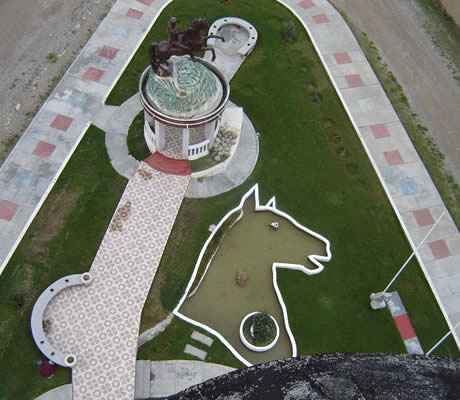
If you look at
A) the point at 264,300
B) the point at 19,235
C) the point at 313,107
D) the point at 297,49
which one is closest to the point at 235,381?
the point at 264,300

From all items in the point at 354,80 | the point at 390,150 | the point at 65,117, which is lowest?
the point at 65,117

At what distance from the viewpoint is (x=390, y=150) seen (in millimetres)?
38156

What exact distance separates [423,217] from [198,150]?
17.2 m

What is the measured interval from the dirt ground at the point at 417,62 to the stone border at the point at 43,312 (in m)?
29.0

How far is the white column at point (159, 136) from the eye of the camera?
106ft

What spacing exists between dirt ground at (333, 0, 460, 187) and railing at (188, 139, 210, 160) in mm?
18847

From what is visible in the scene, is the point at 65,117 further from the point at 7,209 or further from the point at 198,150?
the point at 198,150

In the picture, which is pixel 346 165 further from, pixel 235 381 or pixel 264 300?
pixel 235 381

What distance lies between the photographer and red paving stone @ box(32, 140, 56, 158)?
34.5 metres

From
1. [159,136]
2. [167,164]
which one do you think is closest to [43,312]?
[167,164]

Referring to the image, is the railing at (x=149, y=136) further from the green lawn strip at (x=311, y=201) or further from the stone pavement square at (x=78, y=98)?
the stone pavement square at (x=78, y=98)

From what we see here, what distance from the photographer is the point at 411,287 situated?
105 ft

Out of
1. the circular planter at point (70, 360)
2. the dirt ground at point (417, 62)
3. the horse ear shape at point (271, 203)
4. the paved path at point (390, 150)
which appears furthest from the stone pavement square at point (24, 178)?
the dirt ground at point (417, 62)

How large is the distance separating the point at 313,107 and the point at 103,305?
22694 mm
